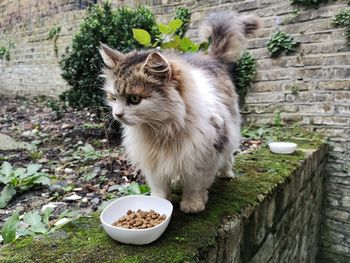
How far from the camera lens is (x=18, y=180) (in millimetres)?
2385

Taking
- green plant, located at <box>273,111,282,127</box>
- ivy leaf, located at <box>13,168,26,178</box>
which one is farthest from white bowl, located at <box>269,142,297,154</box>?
ivy leaf, located at <box>13,168,26,178</box>

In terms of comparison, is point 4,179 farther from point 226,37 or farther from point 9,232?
point 226,37

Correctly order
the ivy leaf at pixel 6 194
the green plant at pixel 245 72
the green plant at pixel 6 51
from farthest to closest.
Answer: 1. the green plant at pixel 6 51
2. the green plant at pixel 245 72
3. the ivy leaf at pixel 6 194

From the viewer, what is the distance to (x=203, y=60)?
1947mm

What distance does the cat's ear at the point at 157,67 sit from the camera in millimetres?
1295

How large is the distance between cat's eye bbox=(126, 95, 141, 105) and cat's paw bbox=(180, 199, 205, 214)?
0.57 meters

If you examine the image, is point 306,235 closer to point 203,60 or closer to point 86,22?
point 203,60

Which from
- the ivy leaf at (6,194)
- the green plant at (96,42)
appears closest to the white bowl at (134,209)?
the ivy leaf at (6,194)

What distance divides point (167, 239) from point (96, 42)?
295cm

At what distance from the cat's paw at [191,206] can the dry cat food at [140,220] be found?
0.55 ft

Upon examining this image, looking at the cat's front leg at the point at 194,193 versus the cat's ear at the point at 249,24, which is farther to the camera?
the cat's ear at the point at 249,24

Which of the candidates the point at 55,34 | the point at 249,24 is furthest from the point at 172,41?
the point at 55,34

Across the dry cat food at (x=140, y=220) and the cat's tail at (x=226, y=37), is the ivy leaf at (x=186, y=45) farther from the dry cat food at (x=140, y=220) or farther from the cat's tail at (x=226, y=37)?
the dry cat food at (x=140, y=220)

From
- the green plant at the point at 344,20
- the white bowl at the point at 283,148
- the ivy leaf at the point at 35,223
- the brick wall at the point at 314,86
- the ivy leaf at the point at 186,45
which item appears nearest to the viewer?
the ivy leaf at the point at 35,223
